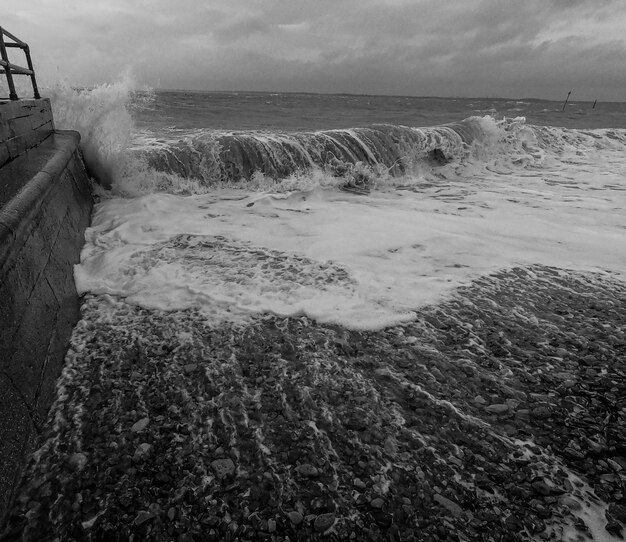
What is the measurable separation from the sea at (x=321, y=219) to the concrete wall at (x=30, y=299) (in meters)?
0.57

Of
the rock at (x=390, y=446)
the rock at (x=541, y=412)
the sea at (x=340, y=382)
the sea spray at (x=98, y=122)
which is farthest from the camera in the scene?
the sea spray at (x=98, y=122)

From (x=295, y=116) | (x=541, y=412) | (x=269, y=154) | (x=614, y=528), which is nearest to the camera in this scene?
(x=614, y=528)

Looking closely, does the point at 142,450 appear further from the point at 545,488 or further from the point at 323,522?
the point at 545,488

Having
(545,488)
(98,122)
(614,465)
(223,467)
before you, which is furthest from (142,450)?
(98,122)

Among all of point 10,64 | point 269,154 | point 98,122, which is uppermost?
point 10,64

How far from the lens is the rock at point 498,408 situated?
2.53m

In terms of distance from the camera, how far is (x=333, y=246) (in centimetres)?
537

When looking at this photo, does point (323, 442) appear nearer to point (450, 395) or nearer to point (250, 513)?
point (250, 513)

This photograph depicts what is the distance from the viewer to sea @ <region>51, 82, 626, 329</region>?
13.4ft

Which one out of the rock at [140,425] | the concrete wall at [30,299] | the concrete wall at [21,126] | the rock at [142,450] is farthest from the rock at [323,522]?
the concrete wall at [21,126]

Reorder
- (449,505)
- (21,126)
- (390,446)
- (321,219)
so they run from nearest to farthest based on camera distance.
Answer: (449,505) → (390,446) → (21,126) → (321,219)

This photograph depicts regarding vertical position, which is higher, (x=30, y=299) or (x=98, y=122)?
(x=98, y=122)

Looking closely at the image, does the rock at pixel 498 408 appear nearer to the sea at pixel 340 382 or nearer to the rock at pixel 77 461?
the sea at pixel 340 382

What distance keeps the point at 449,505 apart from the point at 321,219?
17.4ft
